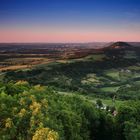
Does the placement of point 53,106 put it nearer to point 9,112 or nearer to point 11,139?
point 9,112

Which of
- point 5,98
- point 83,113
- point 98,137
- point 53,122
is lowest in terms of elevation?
point 98,137

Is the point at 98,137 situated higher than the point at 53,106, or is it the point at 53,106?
the point at 53,106

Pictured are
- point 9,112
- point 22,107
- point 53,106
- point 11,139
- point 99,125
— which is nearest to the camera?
point 11,139

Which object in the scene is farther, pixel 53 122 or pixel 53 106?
pixel 53 106

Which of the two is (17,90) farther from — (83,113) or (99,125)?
(99,125)

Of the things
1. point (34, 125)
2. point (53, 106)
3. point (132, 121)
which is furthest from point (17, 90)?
point (132, 121)

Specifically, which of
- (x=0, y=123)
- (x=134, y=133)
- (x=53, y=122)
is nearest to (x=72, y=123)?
(x=53, y=122)

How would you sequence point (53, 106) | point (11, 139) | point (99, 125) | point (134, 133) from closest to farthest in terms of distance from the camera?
point (11, 139) < point (53, 106) < point (134, 133) < point (99, 125)
